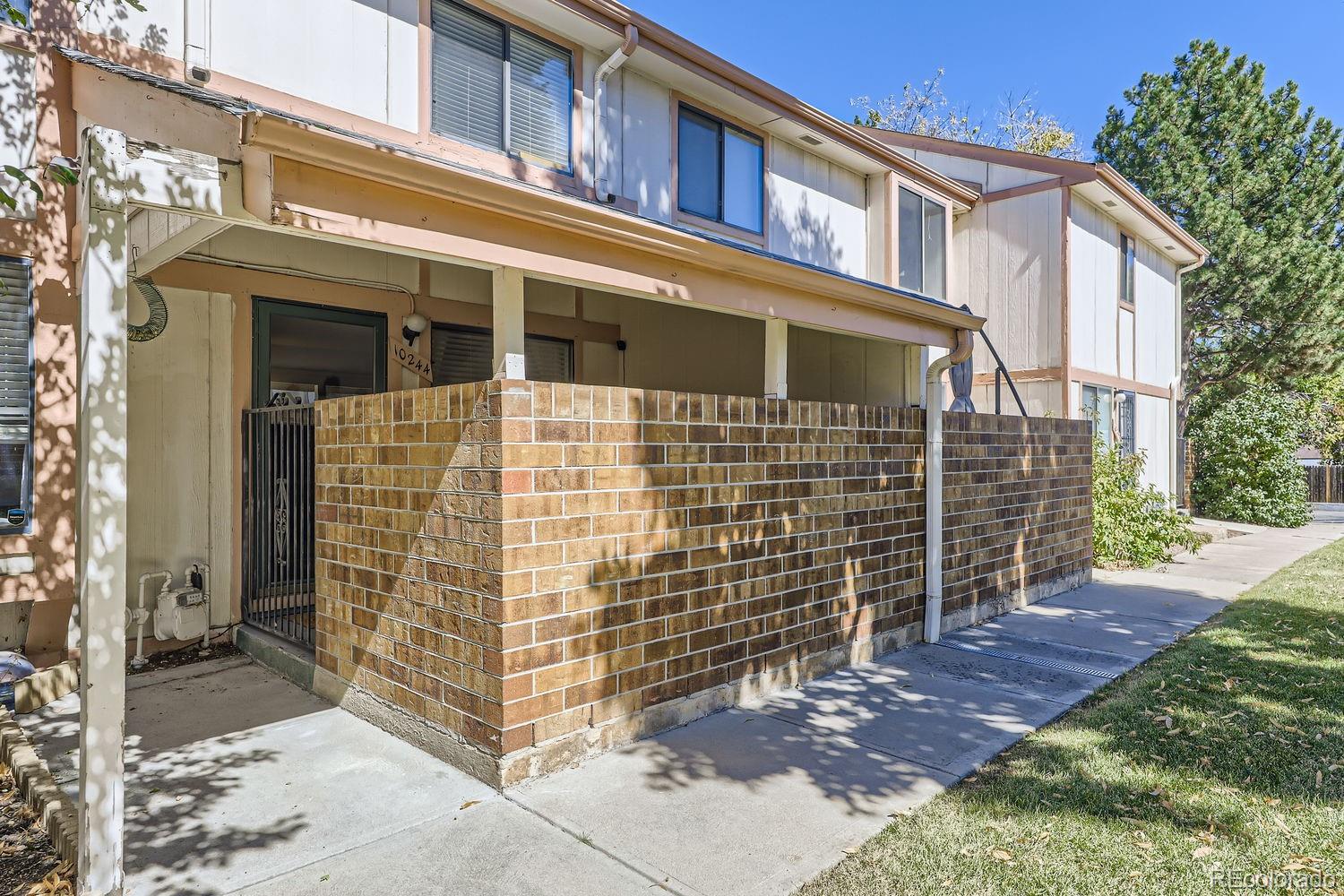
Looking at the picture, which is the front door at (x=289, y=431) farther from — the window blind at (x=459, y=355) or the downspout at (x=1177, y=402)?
the downspout at (x=1177, y=402)

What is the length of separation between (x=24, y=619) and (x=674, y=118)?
6892 millimetres

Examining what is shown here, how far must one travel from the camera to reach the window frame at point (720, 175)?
27.1 feet

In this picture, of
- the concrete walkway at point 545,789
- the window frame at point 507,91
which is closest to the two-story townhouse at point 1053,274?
the window frame at point 507,91

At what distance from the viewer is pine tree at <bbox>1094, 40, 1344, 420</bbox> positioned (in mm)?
17406

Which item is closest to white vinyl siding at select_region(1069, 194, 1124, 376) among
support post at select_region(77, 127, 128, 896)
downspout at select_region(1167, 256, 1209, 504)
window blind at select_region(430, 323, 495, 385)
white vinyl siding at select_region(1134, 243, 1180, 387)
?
white vinyl siding at select_region(1134, 243, 1180, 387)

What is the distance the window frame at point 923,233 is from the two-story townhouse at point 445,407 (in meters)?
2.69

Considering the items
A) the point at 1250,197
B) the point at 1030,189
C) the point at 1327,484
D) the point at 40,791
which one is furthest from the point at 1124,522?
the point at 1327,484

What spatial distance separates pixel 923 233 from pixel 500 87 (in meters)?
6.80

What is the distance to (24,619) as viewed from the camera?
5.05 m

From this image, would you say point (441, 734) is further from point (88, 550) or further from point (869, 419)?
point (869, 419)

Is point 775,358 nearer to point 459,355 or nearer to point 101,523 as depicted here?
point 459,355

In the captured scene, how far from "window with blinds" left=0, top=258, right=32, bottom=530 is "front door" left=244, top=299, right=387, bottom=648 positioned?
1445 millimetres

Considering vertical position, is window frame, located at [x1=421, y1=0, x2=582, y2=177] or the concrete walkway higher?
window frame, located at [x1=421, y1=0, x2=582, y2=177]

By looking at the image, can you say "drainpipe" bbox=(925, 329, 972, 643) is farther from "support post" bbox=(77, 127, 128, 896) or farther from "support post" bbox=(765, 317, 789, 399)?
"support post" bbox=(77, 127, 128, 896)
